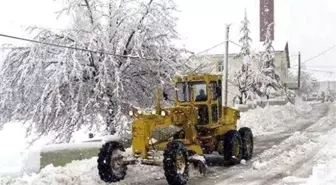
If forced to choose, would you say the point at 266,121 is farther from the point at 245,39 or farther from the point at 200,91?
the point at 245,39

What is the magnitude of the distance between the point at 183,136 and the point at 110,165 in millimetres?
1895

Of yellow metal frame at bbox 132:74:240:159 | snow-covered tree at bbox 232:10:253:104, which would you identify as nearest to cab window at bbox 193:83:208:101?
yellow metal frame at bbox 132:74:240:159

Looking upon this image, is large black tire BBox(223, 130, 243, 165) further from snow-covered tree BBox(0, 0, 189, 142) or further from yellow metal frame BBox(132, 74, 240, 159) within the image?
snow-covered tree BBox(0, 0, 189, 142)

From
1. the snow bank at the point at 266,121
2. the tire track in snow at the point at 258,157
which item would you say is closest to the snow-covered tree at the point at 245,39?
the snow bank at the point at 266,121

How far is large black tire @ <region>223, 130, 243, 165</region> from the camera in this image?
42.3 ft

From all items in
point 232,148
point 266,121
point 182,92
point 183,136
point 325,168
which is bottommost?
point 325,168

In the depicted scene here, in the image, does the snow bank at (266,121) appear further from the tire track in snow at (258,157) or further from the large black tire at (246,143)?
the large black tire at (246,143)

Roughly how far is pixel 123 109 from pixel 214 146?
5.89m

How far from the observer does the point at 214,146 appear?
42.8ft

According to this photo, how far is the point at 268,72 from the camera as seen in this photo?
164ft

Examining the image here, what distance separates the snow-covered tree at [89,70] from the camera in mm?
17047

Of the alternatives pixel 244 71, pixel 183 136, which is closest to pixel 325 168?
pixel 183 136

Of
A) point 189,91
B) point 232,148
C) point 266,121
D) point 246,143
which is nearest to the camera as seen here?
point 189,91

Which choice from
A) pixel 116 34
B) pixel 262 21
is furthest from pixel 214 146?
pixel 262 21
